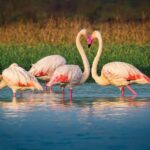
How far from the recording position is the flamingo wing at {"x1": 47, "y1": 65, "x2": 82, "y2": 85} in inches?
579

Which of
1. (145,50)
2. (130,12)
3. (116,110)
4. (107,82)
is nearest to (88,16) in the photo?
(130,12)

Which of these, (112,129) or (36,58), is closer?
(112,129)

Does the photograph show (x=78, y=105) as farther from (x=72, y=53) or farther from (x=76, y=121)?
(x=72, y=53)

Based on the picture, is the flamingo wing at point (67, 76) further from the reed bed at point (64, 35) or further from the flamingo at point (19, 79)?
the reed bed at point (64, 35)

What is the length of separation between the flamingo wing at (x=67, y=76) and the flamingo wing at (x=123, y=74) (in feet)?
1.75

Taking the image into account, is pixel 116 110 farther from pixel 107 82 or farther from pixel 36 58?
pixel 36 58

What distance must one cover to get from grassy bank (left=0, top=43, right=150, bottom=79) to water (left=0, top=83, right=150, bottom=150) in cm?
594

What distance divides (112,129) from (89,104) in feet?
8.95

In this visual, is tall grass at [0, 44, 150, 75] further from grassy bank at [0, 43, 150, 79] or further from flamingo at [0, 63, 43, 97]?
flamingo at [0, 63, 43, 97]

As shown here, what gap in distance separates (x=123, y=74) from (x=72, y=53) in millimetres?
7293

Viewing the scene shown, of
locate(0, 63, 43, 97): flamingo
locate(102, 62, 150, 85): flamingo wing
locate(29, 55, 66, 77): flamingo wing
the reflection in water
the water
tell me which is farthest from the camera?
locate(29, 55, 66, 77): flamingo wing

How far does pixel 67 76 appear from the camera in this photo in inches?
580

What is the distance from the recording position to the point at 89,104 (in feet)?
43.0

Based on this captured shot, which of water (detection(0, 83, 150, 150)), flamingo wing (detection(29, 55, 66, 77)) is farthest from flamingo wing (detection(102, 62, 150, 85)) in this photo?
flamingo wing (detection(29, 55, 66, 77))
